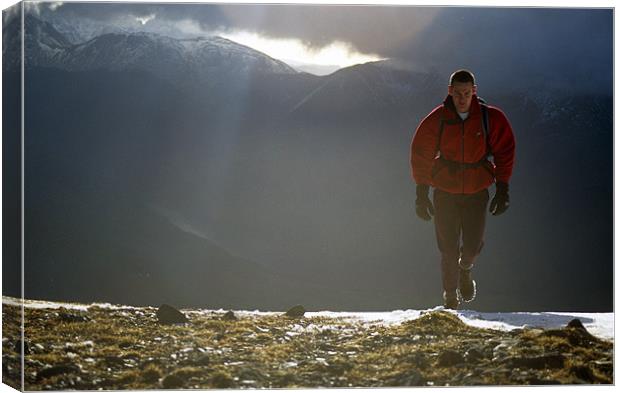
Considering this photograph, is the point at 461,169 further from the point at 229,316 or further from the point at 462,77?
the point at 229,316

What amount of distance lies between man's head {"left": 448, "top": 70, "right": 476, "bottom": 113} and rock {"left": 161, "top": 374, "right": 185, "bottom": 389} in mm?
4042

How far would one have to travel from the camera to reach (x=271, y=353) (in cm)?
1145

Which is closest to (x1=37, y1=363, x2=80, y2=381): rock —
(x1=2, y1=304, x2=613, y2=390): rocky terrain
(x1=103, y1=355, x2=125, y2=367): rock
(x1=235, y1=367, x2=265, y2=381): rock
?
(x1=2, y1=304, x2=613, y2=390): rocky terrain

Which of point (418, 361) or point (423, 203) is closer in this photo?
point (418, 361)

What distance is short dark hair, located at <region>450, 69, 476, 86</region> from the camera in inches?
469

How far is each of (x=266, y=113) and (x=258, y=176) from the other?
2.32 ft

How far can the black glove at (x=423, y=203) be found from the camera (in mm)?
11961

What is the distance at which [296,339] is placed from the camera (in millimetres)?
11641

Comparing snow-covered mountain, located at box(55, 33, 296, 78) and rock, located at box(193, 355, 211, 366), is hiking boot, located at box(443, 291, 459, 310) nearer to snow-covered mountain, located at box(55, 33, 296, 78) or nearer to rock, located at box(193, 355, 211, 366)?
rock, located at box(193, 355, 211, 366)

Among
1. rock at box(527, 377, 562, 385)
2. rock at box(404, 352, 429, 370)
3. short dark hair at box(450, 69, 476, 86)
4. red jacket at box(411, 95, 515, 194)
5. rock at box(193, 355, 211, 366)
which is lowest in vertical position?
rock at box(527, 377, 562, 385)

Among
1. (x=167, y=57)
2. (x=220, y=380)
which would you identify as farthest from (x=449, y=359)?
(x=167, y=57)

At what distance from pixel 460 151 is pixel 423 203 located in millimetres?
682

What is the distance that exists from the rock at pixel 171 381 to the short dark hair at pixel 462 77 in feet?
13.8

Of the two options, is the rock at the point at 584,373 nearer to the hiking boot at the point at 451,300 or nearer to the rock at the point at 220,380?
the hiking boot at the point at 451,300
